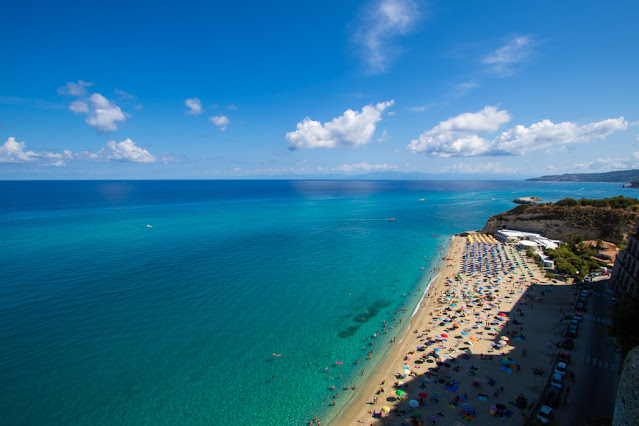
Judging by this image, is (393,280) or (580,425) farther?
(393,280)

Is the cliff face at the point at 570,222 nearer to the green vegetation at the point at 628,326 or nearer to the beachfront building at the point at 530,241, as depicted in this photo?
the beachfront building at the point at 530,241

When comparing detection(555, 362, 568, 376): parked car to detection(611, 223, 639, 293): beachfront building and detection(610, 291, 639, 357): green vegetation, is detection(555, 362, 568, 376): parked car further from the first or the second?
detection(611, 223, 639, 293): beachfront building

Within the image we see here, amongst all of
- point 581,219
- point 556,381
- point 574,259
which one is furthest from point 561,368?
point 581,219

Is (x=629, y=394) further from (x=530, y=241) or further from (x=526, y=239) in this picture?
(x=526, y=239)

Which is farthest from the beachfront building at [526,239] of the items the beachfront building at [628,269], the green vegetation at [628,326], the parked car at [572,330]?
the green vegetation at [628,326]

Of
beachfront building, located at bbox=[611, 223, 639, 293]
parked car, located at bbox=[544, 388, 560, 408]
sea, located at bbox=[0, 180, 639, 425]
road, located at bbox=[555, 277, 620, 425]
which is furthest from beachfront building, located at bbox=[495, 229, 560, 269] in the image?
parked car, located at bbox=[544, 388, 560, 408]

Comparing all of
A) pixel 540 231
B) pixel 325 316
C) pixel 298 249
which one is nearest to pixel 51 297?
pixel 325 316

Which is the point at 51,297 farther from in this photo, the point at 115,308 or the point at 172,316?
the point at 172,316
